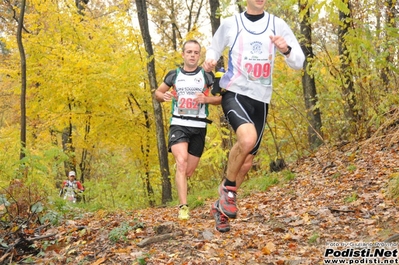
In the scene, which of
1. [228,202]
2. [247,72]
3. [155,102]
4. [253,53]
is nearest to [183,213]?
[228,202]

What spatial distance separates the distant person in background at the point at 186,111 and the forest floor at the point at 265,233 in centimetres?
75

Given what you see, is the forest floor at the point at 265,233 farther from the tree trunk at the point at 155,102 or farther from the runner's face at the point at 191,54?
the tree trunk at the point at 155,102

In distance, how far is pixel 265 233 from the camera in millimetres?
4344

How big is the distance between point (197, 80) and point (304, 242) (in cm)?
239

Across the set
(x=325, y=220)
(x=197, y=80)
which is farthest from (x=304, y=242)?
(x=197, y=80)

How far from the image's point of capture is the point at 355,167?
7.05m

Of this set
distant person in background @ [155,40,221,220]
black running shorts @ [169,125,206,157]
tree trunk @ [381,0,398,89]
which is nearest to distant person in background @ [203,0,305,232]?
distant person in background @ [155,40,221,220]

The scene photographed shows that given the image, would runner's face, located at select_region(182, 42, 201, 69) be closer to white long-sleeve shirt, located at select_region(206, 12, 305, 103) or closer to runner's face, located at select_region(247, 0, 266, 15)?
white long-sleeve shirt, located at select_region(206, 12, 305, 103)

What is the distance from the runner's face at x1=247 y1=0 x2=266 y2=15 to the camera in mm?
4105

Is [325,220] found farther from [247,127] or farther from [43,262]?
[43,262]

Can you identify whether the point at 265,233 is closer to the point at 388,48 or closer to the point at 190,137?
the point at 190,137

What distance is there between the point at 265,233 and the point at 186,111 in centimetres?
179

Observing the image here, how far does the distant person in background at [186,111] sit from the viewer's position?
525 centimetres

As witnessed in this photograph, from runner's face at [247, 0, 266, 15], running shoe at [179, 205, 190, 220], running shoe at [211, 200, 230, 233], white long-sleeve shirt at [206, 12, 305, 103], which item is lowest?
running shoe at [179, 205, 190, 220]
